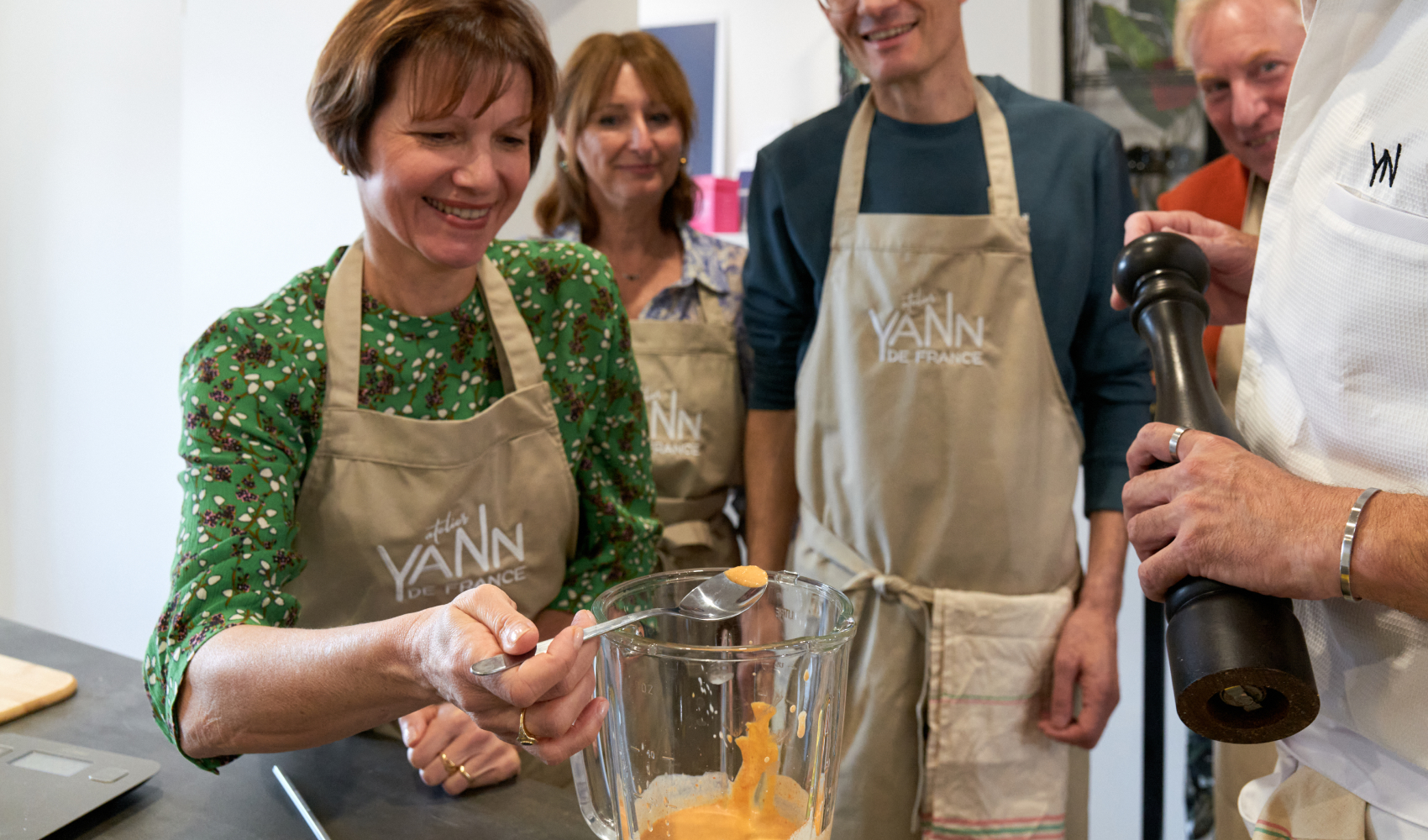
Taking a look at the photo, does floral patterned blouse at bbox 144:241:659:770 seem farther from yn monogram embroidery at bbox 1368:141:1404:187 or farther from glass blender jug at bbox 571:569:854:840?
yn monogram embroidery at bbox 1368:141:1404:187

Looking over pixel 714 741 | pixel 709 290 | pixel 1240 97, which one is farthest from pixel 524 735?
pixel 1240 97

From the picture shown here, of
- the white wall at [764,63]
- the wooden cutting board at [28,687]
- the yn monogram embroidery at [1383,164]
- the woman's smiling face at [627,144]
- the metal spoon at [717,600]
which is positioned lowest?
the wooden cutting board at [28,687]

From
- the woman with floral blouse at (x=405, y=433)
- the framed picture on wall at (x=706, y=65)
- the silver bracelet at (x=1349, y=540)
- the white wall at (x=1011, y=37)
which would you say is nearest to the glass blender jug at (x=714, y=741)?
the woman with floral blouse at (x=405, y=433)

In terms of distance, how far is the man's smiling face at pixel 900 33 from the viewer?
1.29m

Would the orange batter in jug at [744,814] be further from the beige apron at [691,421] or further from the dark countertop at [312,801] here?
the beige apron at [691,421]

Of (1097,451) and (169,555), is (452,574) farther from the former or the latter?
(169,555)

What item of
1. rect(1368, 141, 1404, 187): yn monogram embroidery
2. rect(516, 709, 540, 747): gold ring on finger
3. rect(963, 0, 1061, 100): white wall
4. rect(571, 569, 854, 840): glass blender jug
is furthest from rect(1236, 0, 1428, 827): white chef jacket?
rect(963, 0, 1061, 100): white wall

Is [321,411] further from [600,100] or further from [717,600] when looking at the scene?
[600,100]

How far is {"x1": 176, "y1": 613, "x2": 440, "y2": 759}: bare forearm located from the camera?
76cm

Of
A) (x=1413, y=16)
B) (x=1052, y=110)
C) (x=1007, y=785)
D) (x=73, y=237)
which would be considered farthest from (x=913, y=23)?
(x=73, y=237)

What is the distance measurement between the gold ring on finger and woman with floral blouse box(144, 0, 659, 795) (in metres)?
0.10

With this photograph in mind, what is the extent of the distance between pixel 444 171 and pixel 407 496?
1.09ft

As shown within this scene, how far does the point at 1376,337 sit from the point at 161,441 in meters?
2.63

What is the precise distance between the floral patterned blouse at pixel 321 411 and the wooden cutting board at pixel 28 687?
0.26 m
